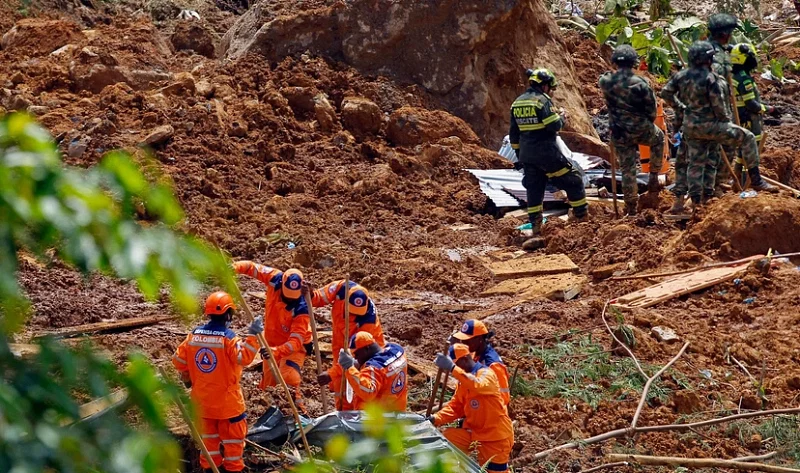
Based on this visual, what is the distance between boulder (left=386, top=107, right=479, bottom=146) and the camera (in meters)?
16.2

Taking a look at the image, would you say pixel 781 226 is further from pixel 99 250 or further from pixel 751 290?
pixel 99 250

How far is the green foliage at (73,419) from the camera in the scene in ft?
6.29

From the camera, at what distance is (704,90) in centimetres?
1229

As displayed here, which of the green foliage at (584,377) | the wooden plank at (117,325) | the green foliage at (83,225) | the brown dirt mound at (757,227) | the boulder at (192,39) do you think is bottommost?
the green foliage at (584,377)

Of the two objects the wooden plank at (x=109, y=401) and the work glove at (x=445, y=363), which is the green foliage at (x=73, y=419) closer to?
the wooden plank at (x=109, y=401)

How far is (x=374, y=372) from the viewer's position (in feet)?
24.3

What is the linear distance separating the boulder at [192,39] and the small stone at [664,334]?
10.7m

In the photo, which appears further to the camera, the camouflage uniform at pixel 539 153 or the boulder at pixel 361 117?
the boulder at pixel 361 117

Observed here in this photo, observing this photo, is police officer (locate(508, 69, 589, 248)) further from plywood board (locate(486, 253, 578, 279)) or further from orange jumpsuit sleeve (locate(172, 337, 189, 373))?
orange jumpsuit sleeve (locate(172, 337, 189, 373))

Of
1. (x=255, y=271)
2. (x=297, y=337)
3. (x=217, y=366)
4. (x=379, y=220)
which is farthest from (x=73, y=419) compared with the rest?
(x=379, y=220)

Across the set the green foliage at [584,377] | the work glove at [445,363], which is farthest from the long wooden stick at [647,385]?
the work glove at [445,363]

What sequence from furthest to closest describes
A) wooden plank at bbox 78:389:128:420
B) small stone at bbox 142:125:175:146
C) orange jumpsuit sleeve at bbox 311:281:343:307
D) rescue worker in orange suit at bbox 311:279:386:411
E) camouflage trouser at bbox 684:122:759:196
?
small stone at bbox 142:125:175:146 < camouflage trouser at bbox 684:122:759:196 < orange jumpsuit sleeve at bbox 311:281:343:307 < rescue worker in orange suit at bbox 311:279:386:411 < wooden plank at bbox 78:389:128:420

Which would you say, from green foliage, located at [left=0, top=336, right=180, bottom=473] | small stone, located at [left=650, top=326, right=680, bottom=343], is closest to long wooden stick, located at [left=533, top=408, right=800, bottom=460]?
small stone, located at [left=650, top=326, right=680, bottom=343]

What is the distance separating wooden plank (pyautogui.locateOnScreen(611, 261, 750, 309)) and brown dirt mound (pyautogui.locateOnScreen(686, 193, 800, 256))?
0.42 metres
